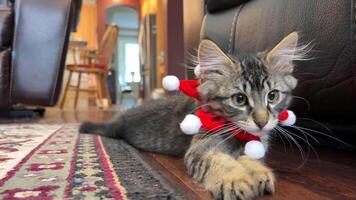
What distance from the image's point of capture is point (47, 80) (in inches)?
76.5

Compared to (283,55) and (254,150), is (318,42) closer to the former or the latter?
(283,55)

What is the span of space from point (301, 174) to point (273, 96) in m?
0.17

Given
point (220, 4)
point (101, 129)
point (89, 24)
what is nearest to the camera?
point (220, 4)

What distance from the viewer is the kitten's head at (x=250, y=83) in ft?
2.55

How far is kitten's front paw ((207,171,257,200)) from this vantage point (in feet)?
1.90

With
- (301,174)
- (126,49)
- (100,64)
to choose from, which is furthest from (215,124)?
(126,49)

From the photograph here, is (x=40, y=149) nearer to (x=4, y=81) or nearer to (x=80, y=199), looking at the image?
(x=80, y=199)

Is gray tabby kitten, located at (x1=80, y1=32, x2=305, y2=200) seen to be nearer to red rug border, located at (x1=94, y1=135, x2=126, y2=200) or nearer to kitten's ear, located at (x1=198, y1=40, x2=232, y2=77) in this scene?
kitten's ear, located at (x1=198, y1=40, x2=232, y2=77)

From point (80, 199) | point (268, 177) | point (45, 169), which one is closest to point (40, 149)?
point (45, 169)

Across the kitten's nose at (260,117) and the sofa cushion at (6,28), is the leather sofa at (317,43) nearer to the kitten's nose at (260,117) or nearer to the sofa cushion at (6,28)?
the kitten's nose at (260,117)

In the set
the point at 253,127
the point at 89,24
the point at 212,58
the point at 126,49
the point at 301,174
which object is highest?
the point at 89,24

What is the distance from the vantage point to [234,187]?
59cm

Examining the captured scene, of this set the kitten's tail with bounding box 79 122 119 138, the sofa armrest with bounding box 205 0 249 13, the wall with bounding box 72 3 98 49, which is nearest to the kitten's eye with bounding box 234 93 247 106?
the sofa armrest with bounding box 205 0 249 13

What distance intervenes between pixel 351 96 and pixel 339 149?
13.6 inches
